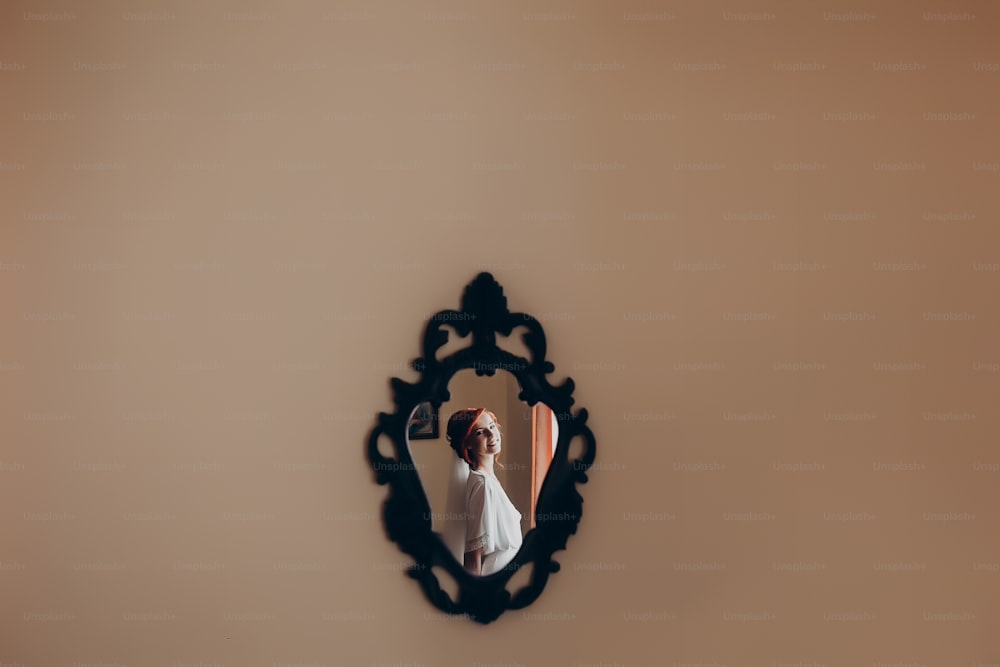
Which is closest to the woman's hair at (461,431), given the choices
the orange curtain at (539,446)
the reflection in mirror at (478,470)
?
the reflection in mirror at (478,470)

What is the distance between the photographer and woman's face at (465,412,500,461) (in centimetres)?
199

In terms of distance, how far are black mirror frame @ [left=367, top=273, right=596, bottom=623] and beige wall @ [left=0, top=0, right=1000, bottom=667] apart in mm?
43

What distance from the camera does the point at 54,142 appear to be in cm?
191

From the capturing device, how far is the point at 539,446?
2047 millimetres

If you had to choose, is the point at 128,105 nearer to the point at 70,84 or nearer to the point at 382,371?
the point at 70,84

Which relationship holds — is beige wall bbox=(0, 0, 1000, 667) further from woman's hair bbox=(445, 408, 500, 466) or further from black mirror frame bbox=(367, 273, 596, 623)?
woman's hair bbox=(445, 408, 500, 466)

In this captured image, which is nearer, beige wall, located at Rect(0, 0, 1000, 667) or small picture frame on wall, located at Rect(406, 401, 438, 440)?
beige wall, located at Rect(0, 0, 1000, 667)

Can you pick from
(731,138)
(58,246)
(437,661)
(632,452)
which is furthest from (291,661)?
(731,138)

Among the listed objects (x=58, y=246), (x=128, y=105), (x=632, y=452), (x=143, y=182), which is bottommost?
(x=632, y=452)

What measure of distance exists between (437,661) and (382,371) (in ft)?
2.47

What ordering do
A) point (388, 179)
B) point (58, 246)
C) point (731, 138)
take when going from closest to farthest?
1. point (58, 246)
2. point (388, 179)
3. point (731, 138)

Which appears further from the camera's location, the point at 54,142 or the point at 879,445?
the point at 879,445

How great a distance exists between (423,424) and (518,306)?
398 millimetres

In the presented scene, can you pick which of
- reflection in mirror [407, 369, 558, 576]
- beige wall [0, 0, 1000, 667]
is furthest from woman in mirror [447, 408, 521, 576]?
beige wall [0, 0, 1000, 667]
